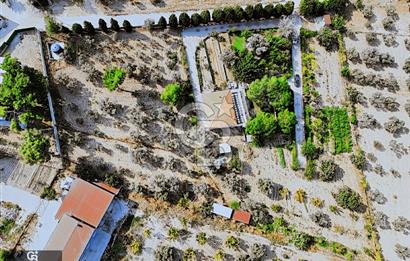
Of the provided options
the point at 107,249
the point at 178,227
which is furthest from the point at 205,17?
the point at 107,249

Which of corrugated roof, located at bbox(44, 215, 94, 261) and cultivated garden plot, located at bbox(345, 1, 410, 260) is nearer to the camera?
corrugated roof, located at bbox(44, 215, 94, 261)

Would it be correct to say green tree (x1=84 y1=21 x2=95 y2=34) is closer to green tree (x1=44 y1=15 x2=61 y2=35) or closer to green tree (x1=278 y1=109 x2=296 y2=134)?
green tree (x1=44 y1=15 x2=61 y2=35)

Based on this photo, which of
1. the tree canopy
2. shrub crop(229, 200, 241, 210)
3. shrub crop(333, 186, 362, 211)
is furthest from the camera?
shrub crop(229, 200, 241, 210)

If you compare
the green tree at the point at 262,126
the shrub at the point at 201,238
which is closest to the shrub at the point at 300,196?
the green tree at the point at 262,126

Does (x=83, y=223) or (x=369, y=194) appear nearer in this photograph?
(x=83, y=223)

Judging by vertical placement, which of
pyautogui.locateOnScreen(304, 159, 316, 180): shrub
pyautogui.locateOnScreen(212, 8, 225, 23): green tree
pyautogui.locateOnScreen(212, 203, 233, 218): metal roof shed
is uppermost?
pyautogui.locateOnScreen(212, 8, 225, 23): green tree

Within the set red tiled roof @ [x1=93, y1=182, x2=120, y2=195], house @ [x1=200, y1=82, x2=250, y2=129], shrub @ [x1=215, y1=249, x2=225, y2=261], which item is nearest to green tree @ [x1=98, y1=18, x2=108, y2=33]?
house @ [x1=200, y1=82, x2=250, y2=129]

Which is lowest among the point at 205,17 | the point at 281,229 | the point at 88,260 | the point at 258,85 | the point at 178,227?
the point at 88,260

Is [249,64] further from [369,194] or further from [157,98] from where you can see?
[369,194]
